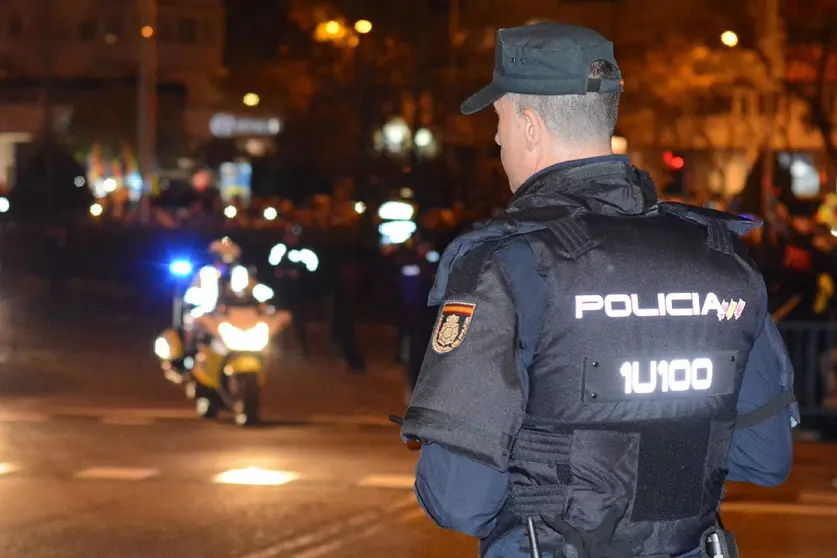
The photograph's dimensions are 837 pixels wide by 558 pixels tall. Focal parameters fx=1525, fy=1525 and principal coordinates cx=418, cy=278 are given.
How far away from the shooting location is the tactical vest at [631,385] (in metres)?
2.85

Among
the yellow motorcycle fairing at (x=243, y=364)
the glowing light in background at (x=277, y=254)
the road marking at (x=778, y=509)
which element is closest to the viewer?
the road marking at (x=778, y=509)

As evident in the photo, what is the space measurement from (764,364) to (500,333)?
77 centimetres

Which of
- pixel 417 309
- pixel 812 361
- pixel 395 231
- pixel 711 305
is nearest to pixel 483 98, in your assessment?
pixel 711 305

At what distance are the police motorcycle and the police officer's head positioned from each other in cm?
1061

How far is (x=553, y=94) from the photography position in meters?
2.99

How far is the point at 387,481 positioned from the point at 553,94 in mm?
7964

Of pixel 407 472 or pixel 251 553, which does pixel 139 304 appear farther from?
pixel 251 553

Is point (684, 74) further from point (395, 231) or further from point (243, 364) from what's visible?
point (243, 364)

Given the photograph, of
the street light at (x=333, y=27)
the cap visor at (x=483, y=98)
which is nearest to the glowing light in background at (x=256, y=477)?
the cap visor at (x=483, y=98)

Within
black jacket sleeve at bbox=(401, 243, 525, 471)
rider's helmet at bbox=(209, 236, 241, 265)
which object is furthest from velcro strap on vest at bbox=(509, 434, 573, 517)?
rider's helmet at bbox=(209, 236, 241, 265)

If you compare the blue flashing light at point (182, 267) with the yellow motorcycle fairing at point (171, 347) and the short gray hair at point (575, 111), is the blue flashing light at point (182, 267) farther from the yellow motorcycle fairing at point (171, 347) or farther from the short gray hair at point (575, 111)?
the short gray hair at point (575, 111)

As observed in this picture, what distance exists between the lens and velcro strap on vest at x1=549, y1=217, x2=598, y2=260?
112 inches

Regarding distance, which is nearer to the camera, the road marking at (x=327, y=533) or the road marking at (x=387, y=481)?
the road marking at (x=327, y=533)

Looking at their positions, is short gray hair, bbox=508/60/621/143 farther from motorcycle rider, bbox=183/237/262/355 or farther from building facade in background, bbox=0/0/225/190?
building facade in background, bbox=0/0/225/190
